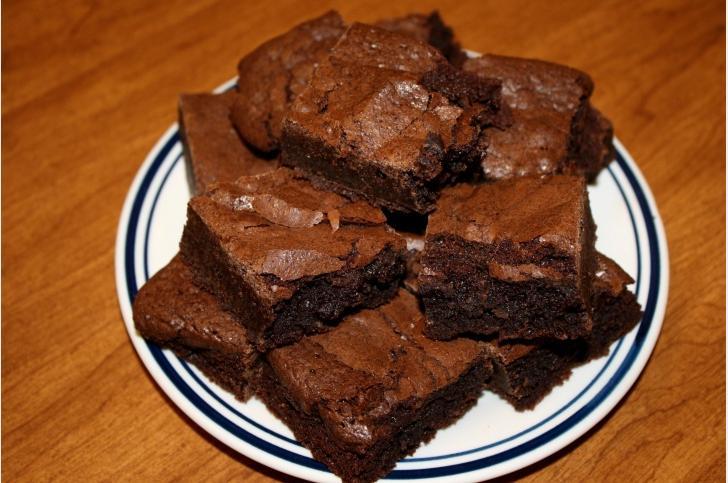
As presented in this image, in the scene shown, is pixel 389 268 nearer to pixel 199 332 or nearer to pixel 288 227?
pixel 288 227

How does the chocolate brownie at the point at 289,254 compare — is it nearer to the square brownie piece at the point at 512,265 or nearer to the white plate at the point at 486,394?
the square brownie piece at the point at 512,265

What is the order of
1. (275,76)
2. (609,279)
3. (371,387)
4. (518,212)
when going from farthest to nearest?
(275,76)
(609,279)
(518,212)
(371,387)

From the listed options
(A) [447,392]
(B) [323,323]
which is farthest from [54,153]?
(A) [447,392]

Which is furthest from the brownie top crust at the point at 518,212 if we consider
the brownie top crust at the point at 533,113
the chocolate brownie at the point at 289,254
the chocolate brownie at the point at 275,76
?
the chocolate brownie at the point at 275,76

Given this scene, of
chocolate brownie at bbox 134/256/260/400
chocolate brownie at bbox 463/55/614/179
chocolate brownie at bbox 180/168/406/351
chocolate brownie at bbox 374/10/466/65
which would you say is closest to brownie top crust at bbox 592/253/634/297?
chocolate brownie at bbox 463/55/614/179

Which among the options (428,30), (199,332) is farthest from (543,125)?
(199,332)

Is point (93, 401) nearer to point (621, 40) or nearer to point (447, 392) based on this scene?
point (447, 392)
